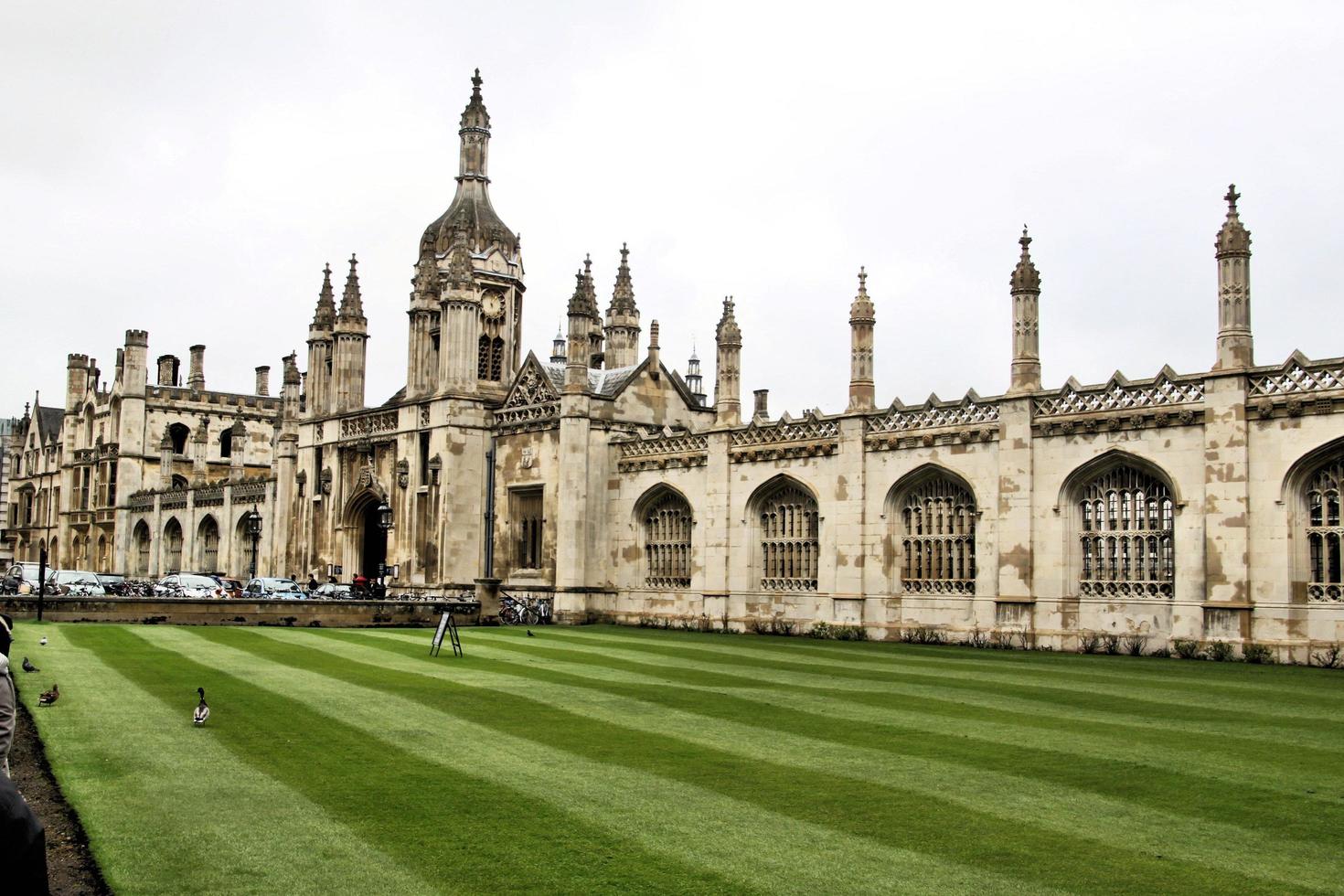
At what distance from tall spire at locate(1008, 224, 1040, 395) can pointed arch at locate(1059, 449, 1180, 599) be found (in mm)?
2529

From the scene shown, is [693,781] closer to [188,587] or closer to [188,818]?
[188,818]

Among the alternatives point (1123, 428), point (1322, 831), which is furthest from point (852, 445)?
point (1322, 831)

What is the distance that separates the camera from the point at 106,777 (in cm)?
1073

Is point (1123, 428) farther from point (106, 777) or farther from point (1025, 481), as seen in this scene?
point (106, 777)

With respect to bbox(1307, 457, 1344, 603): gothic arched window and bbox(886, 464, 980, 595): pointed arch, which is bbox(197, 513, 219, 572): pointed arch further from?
bbox(1307, 457, 1344, 603): gothic arched window

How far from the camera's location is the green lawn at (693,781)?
8086 mm

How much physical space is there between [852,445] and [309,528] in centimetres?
2566

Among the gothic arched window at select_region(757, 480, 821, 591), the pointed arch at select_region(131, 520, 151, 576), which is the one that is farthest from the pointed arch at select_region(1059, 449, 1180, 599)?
the pointed arch at select_region(131, 520, 151, 576)

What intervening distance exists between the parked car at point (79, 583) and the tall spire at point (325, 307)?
13.0 metres

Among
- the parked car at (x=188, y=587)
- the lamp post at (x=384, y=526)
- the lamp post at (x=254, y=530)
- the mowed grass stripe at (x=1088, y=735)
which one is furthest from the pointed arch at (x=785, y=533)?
the lamp post at (x=254, y=530)

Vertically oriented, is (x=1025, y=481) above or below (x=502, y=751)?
above

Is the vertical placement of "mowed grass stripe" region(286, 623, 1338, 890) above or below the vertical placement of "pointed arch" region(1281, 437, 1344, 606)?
below

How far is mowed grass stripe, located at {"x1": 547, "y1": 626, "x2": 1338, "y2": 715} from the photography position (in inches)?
703

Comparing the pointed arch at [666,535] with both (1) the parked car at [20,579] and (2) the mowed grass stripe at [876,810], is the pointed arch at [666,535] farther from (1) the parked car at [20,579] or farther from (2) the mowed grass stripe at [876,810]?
(2) the mowed grass stripe at [876,810]
